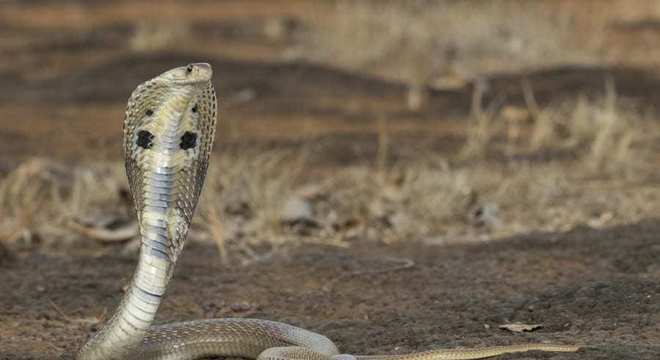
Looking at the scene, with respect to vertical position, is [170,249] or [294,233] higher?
[170,249]

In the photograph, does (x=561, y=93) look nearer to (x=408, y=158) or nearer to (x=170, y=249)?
(x=408, y=158)

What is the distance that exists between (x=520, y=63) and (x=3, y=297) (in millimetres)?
9677

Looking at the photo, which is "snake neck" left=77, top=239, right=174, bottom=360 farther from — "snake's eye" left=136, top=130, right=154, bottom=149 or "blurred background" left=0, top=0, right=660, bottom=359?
"blurred background" left=0, top=0, right=660, bottom=359

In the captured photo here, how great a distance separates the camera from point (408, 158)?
8.29 m

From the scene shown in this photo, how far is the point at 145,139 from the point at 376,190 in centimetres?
350

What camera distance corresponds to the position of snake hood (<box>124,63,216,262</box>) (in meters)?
3.46

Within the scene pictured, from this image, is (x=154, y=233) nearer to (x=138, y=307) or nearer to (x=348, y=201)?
(x=138, y=307)

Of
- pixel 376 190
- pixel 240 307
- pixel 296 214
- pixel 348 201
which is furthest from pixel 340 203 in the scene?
pixel 240 307

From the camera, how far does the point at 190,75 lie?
10.9 feet

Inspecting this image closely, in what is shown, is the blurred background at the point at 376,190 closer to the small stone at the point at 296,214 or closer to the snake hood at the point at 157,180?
the small stone at the point at 296,214

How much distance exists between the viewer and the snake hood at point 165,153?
11.4ft

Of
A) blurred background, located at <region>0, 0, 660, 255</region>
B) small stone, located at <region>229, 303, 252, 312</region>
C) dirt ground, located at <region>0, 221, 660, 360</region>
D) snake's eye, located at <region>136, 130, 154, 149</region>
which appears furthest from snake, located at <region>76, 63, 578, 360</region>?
blurred background, located at <region>0, 0, 660, 255</region>

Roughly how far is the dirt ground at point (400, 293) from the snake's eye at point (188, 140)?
38.7 inches

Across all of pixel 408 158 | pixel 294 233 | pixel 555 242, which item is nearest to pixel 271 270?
pixel 294 233
